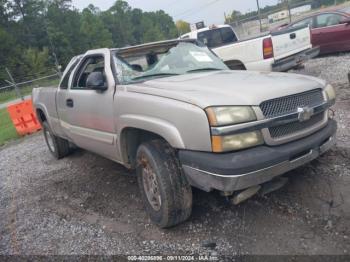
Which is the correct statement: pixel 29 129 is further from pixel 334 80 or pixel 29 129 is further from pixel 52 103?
pixel 334 80

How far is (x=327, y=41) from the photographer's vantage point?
1102 centimetres

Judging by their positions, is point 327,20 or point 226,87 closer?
point 226,87

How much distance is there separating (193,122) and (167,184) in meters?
0.67

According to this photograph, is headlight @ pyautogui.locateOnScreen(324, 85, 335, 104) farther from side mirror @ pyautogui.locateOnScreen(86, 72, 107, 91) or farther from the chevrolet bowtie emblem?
side mirror @ pyautogui.locateOnScreen(86, 72, 107, 91)

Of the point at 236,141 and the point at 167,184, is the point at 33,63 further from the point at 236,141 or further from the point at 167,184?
the point at 236,141

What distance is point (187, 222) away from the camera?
348cm

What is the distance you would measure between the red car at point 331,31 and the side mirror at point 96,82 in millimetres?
8496

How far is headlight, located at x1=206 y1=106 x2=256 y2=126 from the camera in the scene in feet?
8.91

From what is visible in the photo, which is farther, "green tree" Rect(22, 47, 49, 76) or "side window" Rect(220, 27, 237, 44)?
"green tree" Rect(22, 47, 49, 76)

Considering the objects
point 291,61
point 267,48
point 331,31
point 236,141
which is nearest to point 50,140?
point 267,48

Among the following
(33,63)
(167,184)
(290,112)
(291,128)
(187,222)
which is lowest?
(187,222)

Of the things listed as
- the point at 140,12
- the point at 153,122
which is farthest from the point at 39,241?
the point at 140,12

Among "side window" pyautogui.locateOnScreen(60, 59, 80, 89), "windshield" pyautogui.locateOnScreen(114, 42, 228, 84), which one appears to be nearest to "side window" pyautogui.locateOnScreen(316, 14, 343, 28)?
"windshield" pyautogui.locateOnScreen(114, 42, 228, 84)

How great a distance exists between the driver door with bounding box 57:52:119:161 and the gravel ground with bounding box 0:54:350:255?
65 centimetres
